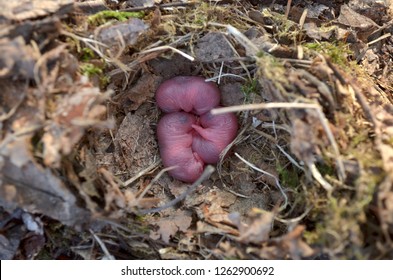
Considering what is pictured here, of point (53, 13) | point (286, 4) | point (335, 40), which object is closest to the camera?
point (53, 13)

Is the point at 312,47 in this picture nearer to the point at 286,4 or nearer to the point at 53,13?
the point at 286,4

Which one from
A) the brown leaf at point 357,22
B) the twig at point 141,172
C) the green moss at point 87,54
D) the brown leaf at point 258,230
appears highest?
the brown leaf at point 357,22

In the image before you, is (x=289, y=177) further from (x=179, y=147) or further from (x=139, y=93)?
(x=139, y=93)

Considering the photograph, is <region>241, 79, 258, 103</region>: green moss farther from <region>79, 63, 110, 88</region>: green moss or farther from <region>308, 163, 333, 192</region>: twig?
<region>79, 63, 110, 88</region>: green moss

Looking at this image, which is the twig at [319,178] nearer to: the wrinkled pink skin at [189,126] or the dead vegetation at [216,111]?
the dead vegetation at [216,111]

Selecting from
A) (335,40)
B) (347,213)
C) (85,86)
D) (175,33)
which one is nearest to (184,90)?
(175,33)

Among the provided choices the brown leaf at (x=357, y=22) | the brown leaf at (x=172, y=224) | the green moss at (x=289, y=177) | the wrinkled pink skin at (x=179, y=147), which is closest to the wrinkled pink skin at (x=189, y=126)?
the wrinkled pink skin at (x=179, y=147)

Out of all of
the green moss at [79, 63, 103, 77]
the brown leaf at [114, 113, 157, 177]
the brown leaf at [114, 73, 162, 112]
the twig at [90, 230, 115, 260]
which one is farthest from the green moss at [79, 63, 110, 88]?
the twig at [90, 230, 115, 260]
